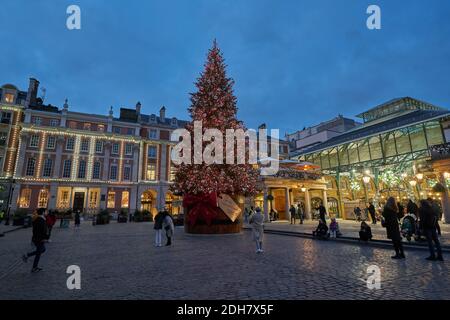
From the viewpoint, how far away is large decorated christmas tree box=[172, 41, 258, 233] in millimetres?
14742

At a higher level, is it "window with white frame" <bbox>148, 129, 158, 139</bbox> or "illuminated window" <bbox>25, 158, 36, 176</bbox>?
"window with white frame" <bbox>148, 129, 158, 139</bbox>

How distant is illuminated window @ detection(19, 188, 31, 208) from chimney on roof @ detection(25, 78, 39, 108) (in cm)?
1362

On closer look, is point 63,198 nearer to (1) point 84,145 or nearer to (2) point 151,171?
(1) point 84,145

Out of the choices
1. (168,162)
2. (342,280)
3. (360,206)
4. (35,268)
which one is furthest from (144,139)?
(342,280)

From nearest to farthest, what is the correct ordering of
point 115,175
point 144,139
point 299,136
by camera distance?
point 115,175, point 144,139, point 299,136

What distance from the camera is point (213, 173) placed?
14742 millimetres

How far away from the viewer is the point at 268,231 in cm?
1770

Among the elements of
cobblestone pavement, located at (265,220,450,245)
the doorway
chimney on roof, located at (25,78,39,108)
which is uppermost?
chimney on roof, located at (25,78,39,108)

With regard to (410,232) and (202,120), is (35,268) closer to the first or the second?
(202,120)

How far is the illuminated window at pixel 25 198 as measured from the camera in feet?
116

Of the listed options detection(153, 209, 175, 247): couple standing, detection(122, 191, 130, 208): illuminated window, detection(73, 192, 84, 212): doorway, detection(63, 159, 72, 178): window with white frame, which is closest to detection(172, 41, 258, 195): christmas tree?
detection(153, 209, 175, 247): couple standing

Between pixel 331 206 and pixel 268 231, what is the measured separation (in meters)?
18.8

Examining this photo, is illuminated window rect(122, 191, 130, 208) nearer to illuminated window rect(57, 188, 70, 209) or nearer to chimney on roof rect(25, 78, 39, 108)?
illuminated window rect(57, 188, 70, 209)

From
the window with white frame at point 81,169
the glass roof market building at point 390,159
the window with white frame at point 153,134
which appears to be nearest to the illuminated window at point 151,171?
the window with white frame at point 153,134
